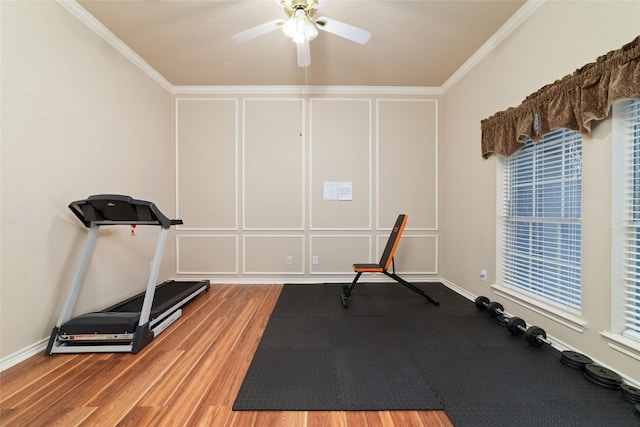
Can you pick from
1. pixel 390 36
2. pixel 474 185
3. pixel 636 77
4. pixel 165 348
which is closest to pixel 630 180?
pixel 636 77

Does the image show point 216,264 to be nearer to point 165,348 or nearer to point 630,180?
point 165,348

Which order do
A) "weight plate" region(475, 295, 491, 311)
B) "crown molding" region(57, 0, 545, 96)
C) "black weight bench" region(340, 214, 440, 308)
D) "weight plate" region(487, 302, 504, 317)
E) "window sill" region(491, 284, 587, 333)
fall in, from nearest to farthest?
"window sill" region(491, 284, 587, 333) < "crown molding" region(57, 0, 545, 96) < "weight plate" region(487, 302, 504, 317) < "weight plate" region(475, 295, 491, 311) < "black weight bench" region(340, 214, 440, 308)

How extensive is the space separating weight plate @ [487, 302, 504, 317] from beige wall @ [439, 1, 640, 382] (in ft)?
0.31

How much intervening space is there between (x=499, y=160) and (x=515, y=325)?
1705 millimetres

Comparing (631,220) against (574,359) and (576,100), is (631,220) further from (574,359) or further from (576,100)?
(574,359)

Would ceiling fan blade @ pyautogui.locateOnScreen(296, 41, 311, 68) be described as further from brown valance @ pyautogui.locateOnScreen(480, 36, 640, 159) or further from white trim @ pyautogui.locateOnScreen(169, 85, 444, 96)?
brown valance @ pyautogui.locateOnScreen(480, 36, 640, 159)

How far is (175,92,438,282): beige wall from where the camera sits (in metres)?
3.75

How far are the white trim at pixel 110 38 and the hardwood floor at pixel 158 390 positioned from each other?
310 centimetres

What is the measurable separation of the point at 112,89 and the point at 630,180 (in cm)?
478

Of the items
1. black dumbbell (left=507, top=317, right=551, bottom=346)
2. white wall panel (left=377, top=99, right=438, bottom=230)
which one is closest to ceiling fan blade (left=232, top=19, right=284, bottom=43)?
white wall panel (left=377, top=99, right=438, bottom=230)

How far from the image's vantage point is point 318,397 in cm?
148

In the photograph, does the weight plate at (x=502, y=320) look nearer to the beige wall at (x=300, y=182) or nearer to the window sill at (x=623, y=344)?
the window sill at (x=623, y=344)

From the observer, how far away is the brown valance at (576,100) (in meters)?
1.48

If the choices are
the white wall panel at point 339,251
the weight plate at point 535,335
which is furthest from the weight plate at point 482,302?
the white wall panel at point 339,251
